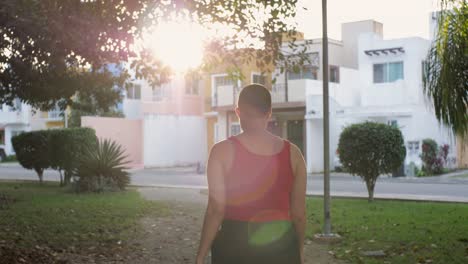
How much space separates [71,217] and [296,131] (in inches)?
942

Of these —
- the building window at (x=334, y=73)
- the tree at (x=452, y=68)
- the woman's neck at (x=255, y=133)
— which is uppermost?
the building window at (x=334, y=73)

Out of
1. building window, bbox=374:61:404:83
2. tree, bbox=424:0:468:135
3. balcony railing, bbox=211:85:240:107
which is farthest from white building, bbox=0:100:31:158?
tree, bbox=424:0:468:135

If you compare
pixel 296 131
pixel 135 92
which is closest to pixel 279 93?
pixel 296 131

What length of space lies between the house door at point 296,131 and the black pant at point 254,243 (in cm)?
3240

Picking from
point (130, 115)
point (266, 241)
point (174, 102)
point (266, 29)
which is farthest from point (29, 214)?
point (130, 115)

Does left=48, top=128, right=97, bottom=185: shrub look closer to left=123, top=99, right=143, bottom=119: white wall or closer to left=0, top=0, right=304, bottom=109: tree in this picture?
left=0, top=0, right=304, bottom=109: tree

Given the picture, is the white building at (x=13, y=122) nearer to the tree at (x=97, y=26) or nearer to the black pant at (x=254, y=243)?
the tree at (x=97, y=26)

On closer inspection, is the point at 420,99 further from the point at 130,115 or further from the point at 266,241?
the point at 266,241

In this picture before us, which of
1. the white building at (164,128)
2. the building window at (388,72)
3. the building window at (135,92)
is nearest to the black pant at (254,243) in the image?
the building window at (388,72)

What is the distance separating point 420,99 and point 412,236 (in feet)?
76.3

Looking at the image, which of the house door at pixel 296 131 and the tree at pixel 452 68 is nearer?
the tree at pixel 452 68

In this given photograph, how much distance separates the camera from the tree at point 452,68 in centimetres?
1038

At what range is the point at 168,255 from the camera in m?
9.85

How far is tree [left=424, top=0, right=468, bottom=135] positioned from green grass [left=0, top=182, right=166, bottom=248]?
5351mm
